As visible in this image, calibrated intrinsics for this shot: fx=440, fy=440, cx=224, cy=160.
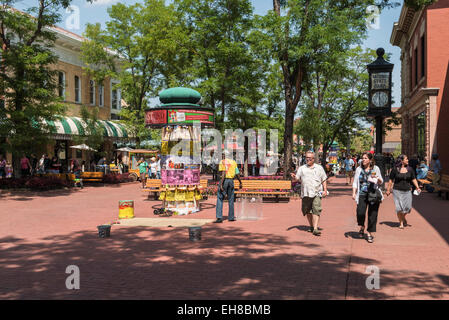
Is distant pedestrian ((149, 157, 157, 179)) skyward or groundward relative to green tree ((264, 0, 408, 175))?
groundward

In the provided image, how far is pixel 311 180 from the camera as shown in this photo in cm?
954

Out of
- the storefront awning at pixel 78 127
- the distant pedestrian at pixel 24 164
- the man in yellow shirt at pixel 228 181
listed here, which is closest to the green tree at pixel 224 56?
the storefront awning at pixel 78 127

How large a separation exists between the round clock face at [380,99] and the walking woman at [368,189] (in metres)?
5.63

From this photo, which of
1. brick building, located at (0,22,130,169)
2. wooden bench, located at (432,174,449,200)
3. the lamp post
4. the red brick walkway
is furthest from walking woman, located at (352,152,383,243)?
brick building, located at (0,22,130,169)

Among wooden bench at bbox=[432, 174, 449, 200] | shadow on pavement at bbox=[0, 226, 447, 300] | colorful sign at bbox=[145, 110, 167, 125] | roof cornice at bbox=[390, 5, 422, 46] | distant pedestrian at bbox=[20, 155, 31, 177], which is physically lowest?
shadow on pavement at bbox=[0, 226, 447, 300]

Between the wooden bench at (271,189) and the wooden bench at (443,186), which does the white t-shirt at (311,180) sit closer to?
the wooden bench at (271,189)

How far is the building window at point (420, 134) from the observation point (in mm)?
27484

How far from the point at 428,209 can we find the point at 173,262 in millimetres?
9748

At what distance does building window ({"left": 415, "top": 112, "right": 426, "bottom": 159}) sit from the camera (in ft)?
90.2

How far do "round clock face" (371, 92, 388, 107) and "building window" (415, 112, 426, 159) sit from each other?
1482cm

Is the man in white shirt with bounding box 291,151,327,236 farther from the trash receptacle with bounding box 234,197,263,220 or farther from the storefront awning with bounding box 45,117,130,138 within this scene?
the storefront awning with bounding box 45,117,130,138
